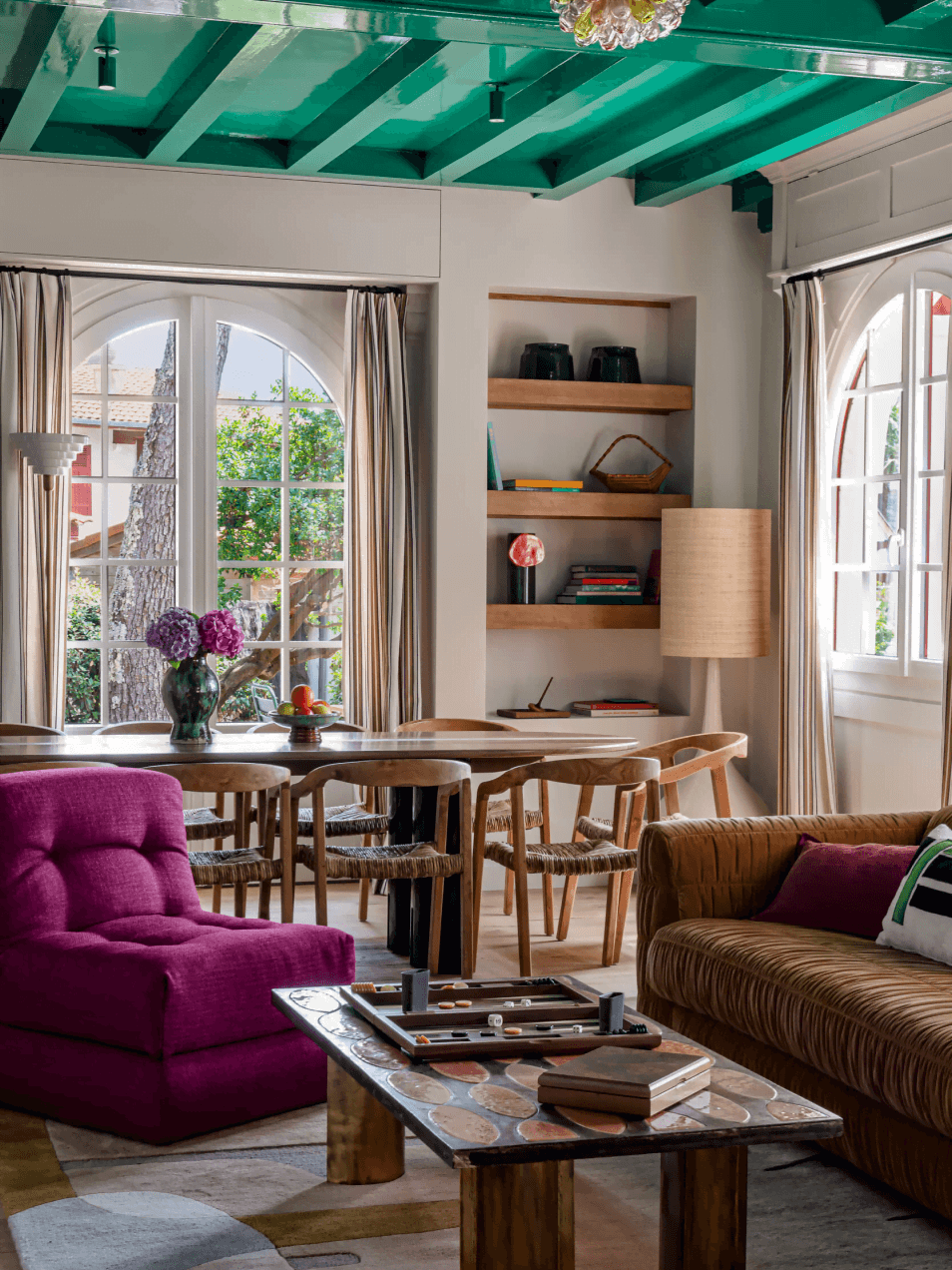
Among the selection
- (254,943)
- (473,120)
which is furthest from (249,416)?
(254,943)

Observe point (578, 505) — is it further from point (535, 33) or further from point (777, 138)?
point (535, 33)

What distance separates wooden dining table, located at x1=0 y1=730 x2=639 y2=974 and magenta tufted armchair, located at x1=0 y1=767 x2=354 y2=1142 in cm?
83

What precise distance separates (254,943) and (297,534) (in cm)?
350

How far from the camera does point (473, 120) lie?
19.7 feet

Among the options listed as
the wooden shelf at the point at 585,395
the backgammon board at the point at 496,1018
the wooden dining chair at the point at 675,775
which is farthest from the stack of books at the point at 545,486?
the backgammon board at the point at 496,1018

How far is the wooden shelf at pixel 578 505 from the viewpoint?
6.76 m

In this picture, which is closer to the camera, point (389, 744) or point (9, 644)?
point (389, 744)

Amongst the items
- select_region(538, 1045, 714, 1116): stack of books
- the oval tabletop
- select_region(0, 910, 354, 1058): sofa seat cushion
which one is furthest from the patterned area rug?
the oval tabletop

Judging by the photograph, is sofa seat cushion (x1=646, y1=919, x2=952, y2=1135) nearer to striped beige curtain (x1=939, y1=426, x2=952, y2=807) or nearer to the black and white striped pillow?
the black and white striped pillow

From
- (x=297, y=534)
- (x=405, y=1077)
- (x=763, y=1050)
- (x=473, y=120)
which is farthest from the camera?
(x=297, y=534)

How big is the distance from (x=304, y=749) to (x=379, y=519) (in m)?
1.94

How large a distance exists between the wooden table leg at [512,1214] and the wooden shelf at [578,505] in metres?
4.63

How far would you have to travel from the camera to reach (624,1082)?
2359 mm

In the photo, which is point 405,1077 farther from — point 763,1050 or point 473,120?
point 473,120
